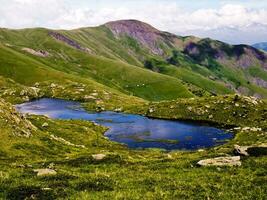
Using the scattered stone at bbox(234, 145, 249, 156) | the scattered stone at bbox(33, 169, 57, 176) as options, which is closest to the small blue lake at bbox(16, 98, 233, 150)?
the scattered stone at bbox(234, 145, 249, 156)

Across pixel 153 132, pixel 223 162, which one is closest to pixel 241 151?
pixel 223 162

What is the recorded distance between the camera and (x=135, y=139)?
12569 cm

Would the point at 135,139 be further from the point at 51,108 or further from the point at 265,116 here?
the point at 51,108

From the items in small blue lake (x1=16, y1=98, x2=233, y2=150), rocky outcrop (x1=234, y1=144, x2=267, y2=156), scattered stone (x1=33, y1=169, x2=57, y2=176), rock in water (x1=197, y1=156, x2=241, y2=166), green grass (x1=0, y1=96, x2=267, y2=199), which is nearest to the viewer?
green grass (x1=0, y1=96, x2=267, y2=199)

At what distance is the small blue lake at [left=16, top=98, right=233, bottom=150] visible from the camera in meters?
120

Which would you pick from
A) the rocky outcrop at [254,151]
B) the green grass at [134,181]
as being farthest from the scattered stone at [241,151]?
the green grass at [134,181]

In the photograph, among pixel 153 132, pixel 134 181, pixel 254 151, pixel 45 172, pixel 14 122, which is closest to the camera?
pixel 134 181

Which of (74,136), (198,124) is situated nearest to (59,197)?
(74,136)

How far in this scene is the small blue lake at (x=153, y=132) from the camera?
120 metres

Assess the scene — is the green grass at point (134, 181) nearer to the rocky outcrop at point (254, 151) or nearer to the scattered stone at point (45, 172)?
the scattered stone at point (45, 172)

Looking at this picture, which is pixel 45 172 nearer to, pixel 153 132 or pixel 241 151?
pixel 241 151

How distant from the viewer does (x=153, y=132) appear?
138000mm

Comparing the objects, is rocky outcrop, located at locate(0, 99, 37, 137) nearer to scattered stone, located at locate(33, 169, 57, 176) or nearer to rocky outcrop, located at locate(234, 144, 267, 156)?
scattered stone, located at locate(33, 169, 57, 176)

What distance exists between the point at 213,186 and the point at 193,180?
2.81 metres
